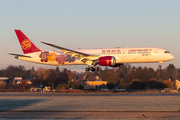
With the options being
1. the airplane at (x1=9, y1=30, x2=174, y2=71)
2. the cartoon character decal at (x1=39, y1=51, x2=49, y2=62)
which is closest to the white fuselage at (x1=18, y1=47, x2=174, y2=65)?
the airplane at (x1=9, y1=30, x2=174, y2=71)

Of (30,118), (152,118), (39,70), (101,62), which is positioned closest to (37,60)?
(101,62)

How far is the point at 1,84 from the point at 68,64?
5107cm

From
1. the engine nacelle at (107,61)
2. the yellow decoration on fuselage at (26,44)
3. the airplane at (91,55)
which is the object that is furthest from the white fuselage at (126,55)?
the yellow decoration on fuselage at (26,44)

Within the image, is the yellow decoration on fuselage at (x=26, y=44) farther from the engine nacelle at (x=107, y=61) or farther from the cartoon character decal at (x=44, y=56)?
the engine nacelle at (x=107, y=61)

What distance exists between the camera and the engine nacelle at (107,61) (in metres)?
51.6

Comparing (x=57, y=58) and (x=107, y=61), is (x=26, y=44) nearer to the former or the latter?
(x=57, y=58)

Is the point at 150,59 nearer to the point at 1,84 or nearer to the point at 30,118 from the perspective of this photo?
the point at 30,118

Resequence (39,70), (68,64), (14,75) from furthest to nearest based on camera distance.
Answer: (39,70) → (14,75) → (68,64)

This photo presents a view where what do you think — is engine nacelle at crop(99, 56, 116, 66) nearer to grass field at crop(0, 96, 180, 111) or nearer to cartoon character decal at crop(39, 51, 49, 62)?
grass field at crop(0, 96, 180, 111)

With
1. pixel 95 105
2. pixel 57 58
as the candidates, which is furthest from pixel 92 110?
pixel 57 58

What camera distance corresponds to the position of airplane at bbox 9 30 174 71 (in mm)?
51594

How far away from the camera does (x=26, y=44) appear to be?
207ft

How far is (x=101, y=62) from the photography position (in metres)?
52.2

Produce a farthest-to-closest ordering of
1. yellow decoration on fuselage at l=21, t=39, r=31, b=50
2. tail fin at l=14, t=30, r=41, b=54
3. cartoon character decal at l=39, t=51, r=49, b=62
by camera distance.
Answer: yellow decoration on fuselage at l=21, t=39, r=31, b=50 < tail fin at l=14, t=30, r=41, b=54 < cartoon character decal at l=39, t=51, r=49, b=62
